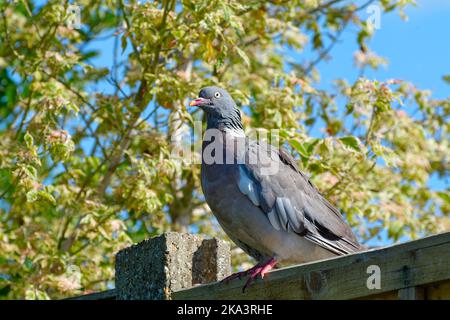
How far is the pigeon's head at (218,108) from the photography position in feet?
17.6

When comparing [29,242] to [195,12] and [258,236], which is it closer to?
[195,12]

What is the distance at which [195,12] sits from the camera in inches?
255

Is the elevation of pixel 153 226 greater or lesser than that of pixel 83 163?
lesser

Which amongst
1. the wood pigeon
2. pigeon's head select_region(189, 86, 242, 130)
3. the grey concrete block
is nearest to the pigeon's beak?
pigeon's head select_region(189, 86, 242, 130)

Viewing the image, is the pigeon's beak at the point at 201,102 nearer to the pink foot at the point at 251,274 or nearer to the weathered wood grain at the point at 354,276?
the pink foot at the point at 251,274

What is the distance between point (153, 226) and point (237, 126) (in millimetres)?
3053

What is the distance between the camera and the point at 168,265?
157 inches

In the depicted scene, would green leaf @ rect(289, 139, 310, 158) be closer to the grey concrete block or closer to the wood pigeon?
the wood pigeon

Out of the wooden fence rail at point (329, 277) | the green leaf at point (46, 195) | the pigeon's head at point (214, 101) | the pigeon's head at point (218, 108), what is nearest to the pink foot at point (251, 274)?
the wooden fence rail at point (329, 277)

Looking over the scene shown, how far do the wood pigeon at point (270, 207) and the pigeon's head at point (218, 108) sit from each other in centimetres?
36

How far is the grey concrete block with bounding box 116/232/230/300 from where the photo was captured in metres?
4.00

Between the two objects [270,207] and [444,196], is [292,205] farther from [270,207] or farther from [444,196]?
[444,196]

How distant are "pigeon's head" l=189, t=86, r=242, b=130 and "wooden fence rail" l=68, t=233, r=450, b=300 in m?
1.36

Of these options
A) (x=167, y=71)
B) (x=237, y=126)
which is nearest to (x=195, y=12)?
(x=167, y=71)
